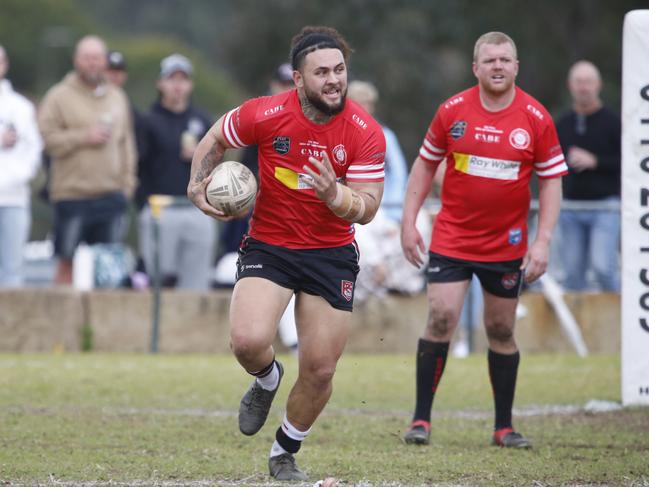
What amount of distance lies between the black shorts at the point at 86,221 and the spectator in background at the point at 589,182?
4.61m

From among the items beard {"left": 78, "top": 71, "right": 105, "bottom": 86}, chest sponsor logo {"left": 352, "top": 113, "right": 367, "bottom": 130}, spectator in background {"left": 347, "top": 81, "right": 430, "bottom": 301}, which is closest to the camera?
chest sponsor logo {"left": 352, "top": 113, "right": 367, "bottom": 130}

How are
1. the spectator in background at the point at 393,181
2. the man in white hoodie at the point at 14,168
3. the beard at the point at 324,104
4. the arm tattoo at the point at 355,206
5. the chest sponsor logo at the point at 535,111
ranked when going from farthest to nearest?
1. the spectator in background at the point at 393,181
2. the man in white hoodie at the point at 14,168
3. the chest sponsor logo at the point at 535,111
4. the beard at the point at 324,104
5. the arm tattoo at the point at 355,206

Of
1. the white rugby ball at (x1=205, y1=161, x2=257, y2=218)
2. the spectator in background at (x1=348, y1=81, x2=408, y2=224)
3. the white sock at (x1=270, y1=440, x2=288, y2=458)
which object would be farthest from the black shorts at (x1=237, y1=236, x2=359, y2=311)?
the spectator in background at (x1=348, y1=81, x2=408, y2=224)

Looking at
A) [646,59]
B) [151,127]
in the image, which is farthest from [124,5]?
[646,59]

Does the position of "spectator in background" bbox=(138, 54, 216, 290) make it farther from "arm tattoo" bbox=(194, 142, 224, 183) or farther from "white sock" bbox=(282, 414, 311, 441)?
"white sock" bbox=(282, 414, 311, 441)

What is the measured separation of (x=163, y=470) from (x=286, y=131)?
6.49 ft

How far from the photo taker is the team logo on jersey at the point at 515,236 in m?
8.80

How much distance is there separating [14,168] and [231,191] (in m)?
6.71

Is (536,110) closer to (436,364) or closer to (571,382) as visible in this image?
(436,364)

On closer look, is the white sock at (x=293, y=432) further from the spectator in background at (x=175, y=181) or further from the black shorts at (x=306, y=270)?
the spectator in background at (x=175, y=181)

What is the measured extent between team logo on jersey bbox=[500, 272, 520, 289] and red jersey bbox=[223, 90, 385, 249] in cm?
159

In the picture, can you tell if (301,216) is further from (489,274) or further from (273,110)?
(489,274)

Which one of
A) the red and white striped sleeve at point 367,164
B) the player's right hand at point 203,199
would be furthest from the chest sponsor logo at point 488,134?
the player's right hand at point 203,199

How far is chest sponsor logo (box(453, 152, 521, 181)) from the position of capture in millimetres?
8688
